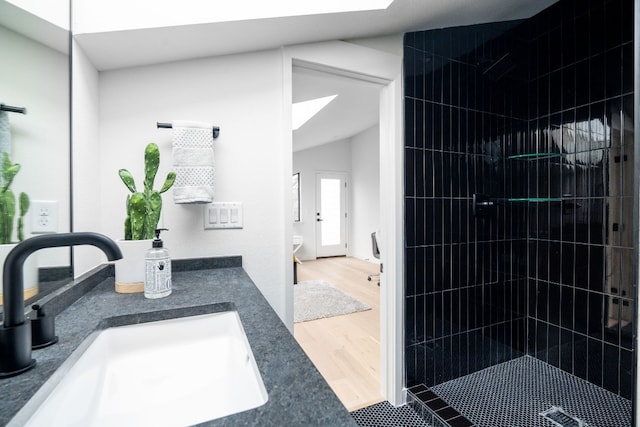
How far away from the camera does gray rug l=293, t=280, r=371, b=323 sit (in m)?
Result: 2.92

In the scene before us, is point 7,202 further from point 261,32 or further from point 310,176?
point 310,176

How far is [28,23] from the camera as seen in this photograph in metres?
0.82

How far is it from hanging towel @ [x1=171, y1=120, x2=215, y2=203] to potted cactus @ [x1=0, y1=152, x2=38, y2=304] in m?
0.45

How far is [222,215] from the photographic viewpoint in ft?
4.27

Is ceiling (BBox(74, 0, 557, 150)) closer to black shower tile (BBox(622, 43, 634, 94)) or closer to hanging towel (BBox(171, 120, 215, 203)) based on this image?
hanging towel (BBox(171, 120, 215, 203))

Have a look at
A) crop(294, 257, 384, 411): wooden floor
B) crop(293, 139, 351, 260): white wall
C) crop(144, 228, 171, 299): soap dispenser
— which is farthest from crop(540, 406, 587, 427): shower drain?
crop(293, 139, 351, 260): white wall

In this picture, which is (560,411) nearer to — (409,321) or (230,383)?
(409,321)

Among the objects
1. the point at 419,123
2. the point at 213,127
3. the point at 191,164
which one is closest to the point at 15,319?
the point at 191,164

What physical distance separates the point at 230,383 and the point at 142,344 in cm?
29

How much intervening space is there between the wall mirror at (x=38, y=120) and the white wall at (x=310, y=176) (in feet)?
16.2

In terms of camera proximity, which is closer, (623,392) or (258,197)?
(258,197)

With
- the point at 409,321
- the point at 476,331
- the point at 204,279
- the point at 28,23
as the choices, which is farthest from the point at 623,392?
the point at 28,23

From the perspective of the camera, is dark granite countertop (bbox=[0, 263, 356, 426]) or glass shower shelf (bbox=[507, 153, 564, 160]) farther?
glass shower shelf (bbox=[507, 153, 564, 160])

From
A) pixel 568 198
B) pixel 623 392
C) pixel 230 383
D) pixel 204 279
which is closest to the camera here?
pixel 230 383
